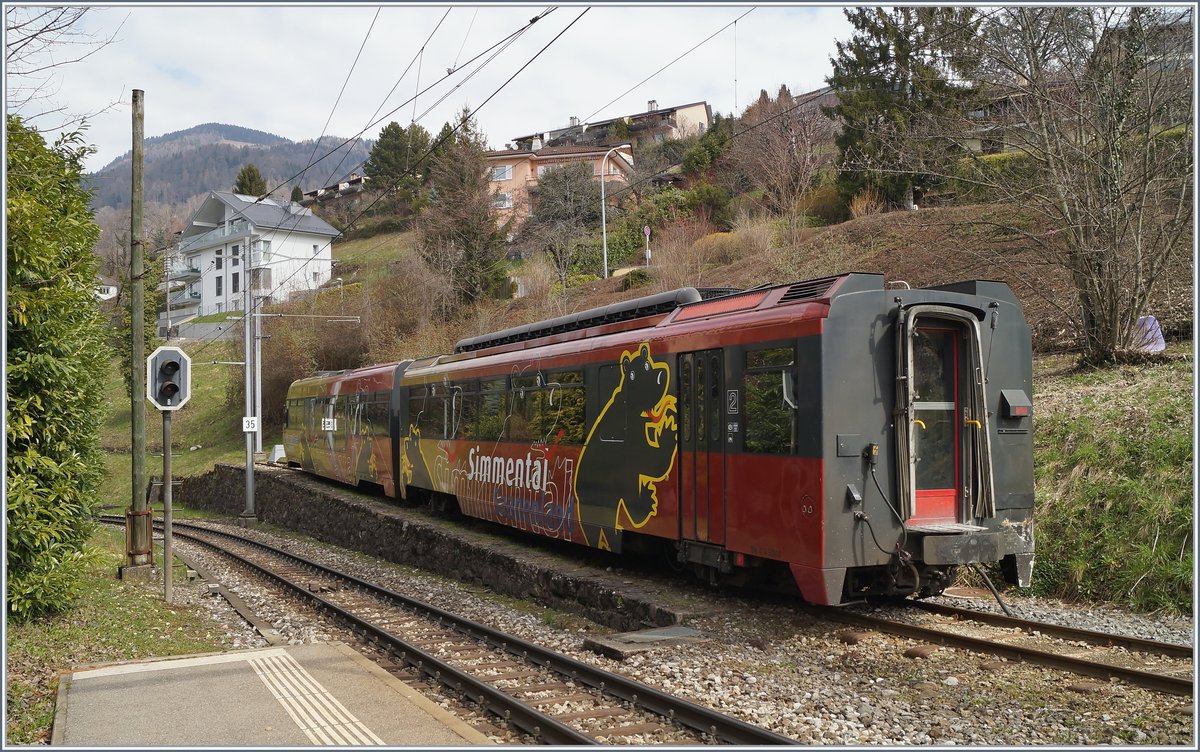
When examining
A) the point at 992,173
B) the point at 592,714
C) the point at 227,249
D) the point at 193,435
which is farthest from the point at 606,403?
the point at 227,249

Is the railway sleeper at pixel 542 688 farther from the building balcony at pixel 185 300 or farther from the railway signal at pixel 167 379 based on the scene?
the building balcony at pixel 185 300

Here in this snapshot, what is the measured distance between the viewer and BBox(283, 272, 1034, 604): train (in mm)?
8258

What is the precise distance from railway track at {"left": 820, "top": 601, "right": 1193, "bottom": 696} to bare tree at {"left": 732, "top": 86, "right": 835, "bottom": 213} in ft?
81.8

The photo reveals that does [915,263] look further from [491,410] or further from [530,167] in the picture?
[530,167]

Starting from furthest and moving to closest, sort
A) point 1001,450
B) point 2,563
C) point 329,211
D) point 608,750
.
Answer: point 329,211, point 1001,450, point 2,563, point 608,750

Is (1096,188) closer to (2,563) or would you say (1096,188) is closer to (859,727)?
(859,727)

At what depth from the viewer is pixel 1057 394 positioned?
550 inches

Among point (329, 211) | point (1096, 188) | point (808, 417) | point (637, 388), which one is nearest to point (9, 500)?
point (637, 388)

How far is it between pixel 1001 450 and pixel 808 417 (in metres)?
2.18

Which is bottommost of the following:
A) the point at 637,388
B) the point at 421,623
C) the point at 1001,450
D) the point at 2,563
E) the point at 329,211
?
the point at 421,623

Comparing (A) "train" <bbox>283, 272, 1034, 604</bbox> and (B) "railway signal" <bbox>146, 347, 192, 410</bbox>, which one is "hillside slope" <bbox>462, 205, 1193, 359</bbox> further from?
(B) "railway signal" <bbox>146, 347, 192, 410</bbox>

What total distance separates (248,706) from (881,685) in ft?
15.3

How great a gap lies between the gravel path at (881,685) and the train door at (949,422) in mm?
1330

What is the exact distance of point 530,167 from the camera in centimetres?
6950
